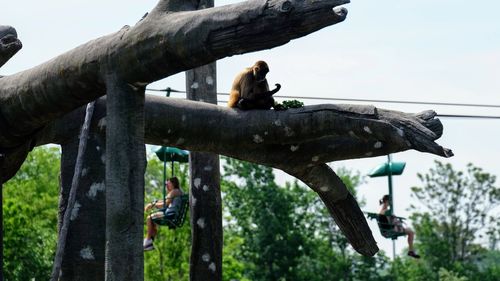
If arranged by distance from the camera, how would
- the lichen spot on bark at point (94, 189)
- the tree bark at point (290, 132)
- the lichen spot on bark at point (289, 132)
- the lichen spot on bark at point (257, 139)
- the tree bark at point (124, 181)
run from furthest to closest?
the lichen spot on bark at point (257, 139) → the lichen spot on bark at point (289, 132) → the tree bark at point (290, 132) → the lichen spot on bark at point (94, 189) → the tree bark at point (124, 181)

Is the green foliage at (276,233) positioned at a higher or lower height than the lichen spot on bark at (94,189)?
higher

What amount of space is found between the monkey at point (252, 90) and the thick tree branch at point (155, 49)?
2.85 meters

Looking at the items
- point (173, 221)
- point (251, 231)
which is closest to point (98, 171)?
point (173, 221)

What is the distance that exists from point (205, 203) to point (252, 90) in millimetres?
2969

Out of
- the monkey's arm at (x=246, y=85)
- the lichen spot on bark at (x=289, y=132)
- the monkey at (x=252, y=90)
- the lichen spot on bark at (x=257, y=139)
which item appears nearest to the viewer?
the lichen spot on bark at (x=289, y=132)

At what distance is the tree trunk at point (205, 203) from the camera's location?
16641mm

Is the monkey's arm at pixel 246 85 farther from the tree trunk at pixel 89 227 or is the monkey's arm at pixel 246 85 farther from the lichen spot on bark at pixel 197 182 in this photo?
the tree trunk at pixel 89 227

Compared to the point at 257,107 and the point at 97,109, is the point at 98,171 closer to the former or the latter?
the point at 97,109

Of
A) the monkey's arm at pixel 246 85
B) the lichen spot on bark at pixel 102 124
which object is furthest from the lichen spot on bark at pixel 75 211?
the monkey's arm at pixel 246 85

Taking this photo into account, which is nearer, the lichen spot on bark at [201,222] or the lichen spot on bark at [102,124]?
the lichen spot on bark at [102,124]

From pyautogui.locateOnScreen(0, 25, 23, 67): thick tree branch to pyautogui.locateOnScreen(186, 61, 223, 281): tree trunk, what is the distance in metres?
5.12

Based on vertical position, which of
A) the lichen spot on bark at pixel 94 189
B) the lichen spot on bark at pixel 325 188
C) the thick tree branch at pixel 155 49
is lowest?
the lichen spot on bark at pixel 94 189

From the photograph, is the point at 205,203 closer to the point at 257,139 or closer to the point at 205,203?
the point at 205,203

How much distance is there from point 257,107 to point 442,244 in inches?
2033
